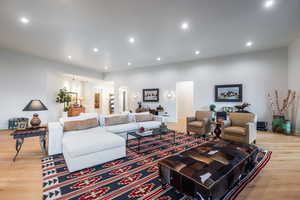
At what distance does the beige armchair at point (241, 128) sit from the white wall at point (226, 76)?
230 cm

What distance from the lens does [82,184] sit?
1983 millimetres

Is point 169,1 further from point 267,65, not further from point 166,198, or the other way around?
point 267,65

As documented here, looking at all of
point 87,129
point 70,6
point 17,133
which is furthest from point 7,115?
point 70,6

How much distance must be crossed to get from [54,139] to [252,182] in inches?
155

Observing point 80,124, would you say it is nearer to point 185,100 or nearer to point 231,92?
point 231,92

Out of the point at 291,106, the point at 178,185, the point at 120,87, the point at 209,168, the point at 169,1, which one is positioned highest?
the point at 169,1

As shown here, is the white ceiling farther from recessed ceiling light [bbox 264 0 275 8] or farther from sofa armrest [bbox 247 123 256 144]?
sofa armrest [bbox 247 123 256 144]

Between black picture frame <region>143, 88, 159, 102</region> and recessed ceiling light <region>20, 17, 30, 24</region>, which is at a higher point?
recessed ceiling light <region>20, 17, 30, 24</region>

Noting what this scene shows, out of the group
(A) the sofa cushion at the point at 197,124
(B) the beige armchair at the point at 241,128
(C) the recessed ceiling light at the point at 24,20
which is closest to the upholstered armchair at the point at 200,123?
(A) the sofa cushion at the point at 197,124

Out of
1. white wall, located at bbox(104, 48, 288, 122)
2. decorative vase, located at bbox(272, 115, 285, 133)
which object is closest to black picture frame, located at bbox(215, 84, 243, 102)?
white wall, located at bbox(104, 48, 288, 122)

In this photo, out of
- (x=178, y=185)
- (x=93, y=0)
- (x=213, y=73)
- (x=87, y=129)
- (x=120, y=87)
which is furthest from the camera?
(x=120, y=87)

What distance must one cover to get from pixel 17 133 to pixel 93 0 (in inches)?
124

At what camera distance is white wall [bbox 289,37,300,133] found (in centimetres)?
448

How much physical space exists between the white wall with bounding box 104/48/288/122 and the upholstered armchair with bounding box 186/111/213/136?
2.11 m
